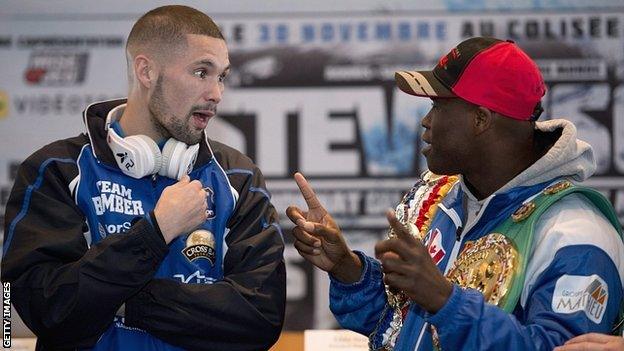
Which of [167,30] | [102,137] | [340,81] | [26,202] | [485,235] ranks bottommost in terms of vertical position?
[340,81]

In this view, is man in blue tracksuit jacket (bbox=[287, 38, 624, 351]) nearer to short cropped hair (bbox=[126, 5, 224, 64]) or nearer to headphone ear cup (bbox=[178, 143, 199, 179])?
headphone ear cup (bbox=[178, 143, 199, 179])

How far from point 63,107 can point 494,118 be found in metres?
2.42

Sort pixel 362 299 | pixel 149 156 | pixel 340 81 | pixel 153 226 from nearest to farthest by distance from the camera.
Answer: pixel 153 226 → pixel 149 156 → pixel 362 299 → pixel 340 81

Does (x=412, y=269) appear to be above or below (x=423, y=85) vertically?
below

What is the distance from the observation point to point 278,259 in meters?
2.50

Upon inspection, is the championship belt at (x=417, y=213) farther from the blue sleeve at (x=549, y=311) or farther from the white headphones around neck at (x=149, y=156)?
the white headphones around neck at (x=149, y=156)

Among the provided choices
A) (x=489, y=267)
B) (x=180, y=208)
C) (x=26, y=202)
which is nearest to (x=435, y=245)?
(x=489, y=267)

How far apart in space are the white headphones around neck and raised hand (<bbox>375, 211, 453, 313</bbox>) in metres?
0.69

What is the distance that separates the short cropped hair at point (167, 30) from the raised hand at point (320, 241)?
500mm

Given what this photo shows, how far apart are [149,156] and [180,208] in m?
0.17

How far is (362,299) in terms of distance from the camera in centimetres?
256

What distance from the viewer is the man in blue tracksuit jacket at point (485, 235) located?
6.70 feet

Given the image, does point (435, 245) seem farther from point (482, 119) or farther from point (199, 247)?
point (199, 247)

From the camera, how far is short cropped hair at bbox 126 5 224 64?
103 inches
